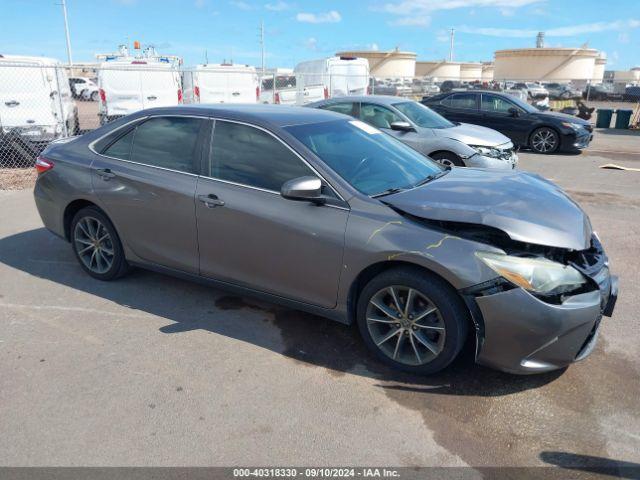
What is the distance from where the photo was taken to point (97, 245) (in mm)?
4715

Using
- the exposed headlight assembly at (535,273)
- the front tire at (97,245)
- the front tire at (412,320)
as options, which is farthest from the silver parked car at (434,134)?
the exposed headlight assembly at (535,273)

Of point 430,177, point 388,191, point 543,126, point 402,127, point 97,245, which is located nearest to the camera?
point 388,191

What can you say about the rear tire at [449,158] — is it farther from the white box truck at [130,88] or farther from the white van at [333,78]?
the white van at [333,78]

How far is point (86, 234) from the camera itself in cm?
477

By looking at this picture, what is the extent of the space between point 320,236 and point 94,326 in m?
1.99

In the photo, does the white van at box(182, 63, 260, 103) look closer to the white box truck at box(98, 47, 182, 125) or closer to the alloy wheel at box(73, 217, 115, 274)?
the white box truck at box(98, 47, 182, 125)

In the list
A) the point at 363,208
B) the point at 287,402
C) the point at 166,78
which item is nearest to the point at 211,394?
the point at 287,402

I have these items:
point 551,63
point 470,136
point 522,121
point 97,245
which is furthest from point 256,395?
point 551,63

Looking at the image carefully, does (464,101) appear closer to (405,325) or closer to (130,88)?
Answer: (130,88)

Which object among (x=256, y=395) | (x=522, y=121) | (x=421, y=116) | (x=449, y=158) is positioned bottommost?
(x=256, y=395)

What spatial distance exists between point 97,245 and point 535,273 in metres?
3.76

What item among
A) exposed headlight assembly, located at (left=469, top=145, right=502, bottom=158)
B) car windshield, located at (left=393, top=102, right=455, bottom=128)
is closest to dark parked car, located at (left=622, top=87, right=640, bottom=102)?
car windshield, located at (left=393, top=102, right=455, bottom=128)

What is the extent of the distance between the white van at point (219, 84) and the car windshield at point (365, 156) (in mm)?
12231

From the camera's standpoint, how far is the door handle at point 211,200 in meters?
3.77
